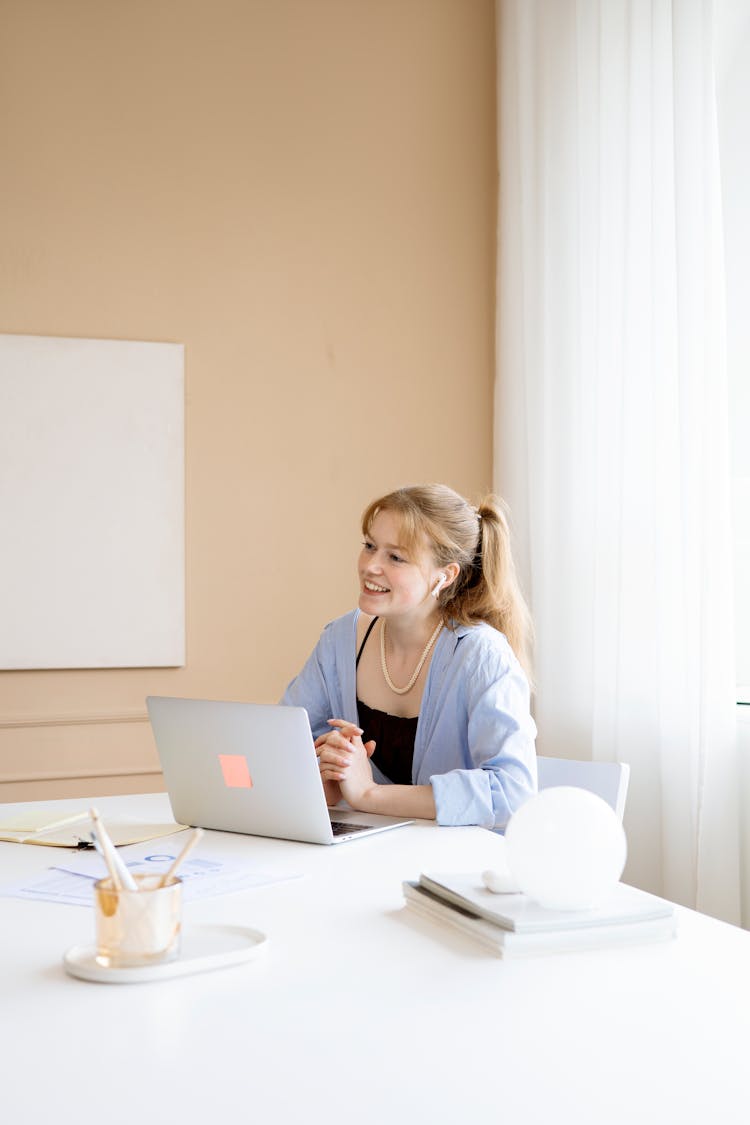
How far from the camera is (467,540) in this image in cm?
242

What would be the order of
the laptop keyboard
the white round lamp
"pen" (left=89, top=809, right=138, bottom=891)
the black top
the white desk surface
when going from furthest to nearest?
the black top < the laptop keyboard < the white round lamp < "pen" (left=89, top=809, right=138, bottom=891) < the white desk surface

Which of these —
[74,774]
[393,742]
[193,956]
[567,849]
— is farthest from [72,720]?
[567,849]

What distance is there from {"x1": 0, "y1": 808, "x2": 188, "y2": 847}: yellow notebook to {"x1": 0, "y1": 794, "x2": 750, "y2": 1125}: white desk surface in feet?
1.32

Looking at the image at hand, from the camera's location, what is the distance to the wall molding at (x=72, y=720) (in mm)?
3330

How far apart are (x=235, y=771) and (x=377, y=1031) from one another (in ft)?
2.57

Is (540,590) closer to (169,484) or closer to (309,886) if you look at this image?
(169,484)

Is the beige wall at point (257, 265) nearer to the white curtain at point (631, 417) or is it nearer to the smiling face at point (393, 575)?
the white curtain at point (631, 417)

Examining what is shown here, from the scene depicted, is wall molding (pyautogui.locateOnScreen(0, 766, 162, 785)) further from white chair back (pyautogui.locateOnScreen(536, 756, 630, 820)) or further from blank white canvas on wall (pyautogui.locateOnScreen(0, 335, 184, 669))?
white chair back (pyautogui.locateOnScreen(536, 756, 630, 820))

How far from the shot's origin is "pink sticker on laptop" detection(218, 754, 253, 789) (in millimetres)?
1725

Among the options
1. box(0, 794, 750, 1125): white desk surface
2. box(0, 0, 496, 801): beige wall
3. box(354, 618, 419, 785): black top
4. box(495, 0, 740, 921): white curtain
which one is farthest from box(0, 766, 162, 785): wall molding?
box(0, 794, 750, 1125): white desk surface

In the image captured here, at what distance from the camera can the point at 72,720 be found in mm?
3381

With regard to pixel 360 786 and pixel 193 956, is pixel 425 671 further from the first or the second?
pixel 193 956

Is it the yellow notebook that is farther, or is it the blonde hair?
the blonde hair

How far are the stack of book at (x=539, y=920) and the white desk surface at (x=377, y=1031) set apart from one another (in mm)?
16
